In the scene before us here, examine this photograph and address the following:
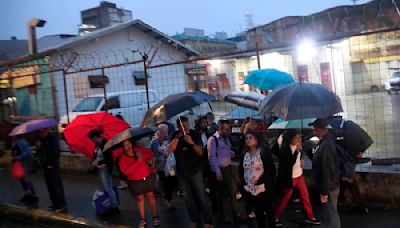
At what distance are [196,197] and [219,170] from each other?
0.51 meters

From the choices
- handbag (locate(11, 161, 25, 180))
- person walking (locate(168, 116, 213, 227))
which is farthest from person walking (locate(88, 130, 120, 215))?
handbag (locate(11, 161, 25, 180))

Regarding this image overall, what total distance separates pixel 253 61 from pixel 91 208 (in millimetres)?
4467

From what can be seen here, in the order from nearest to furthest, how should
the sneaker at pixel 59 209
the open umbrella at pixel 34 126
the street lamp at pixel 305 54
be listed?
the open umbrella at pixel 34 126 → the sneaker at pixel 59 209 → the street lamp at pixel 305 54

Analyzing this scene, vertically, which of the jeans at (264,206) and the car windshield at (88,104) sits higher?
the car windshield at (88,104)

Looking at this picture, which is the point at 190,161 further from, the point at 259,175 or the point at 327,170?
the point at 327,170

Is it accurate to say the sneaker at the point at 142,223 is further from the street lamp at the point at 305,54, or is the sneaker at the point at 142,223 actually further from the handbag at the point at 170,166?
the street lamp at the point at 305,54

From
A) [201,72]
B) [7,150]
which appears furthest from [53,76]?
[201,72]

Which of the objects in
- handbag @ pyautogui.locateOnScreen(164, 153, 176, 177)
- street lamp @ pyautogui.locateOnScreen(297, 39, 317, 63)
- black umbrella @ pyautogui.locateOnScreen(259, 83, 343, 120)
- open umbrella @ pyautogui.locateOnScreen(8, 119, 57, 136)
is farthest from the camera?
street lamp @ pyautogui.locateOnScreen(297, 39, 317, 63)

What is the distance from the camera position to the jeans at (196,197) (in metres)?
5.59

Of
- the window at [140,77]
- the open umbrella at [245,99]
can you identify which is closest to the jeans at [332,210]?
the open umbrella at [245,99]

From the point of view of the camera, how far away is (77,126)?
6895mm

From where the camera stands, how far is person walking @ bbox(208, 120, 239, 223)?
5.92m

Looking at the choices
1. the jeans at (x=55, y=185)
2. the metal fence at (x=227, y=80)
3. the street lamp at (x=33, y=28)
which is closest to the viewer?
the jeans at (x=55, y=185)

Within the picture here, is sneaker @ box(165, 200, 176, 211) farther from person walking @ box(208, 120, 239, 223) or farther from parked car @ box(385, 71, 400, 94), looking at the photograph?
parked car @ box(385, 71, 400, 94)
